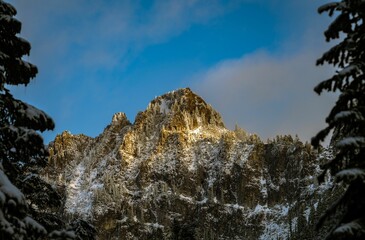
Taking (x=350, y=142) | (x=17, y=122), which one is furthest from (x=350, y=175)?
(x=17, y=122)

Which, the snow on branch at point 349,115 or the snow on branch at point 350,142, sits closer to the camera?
the snow on branch at point 350,142

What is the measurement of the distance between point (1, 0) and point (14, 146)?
3.54m

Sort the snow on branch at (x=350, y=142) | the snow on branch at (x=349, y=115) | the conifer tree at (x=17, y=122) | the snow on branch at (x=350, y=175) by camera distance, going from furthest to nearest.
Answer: the conifer tree at (x=17, y=122) → the snow on branch at (x=349, y=115) → the snow on branch at (x=350, y=142) → the snow on branch at (x=350, y=175)

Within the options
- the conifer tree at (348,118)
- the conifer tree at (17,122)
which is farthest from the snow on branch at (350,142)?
the conifer tree at (17,122)

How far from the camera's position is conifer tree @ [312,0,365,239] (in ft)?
32.3

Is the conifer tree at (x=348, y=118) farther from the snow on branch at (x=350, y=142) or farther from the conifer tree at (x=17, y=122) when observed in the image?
the conifer tree at (x=17, y=122)

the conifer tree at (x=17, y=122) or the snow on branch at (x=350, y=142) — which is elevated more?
the conifer tree at (x=17, y=122)

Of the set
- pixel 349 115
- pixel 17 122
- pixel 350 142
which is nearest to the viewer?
pixel 350 142

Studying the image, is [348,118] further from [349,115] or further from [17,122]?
A: [17,122]

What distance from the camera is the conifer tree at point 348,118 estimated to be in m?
9.84

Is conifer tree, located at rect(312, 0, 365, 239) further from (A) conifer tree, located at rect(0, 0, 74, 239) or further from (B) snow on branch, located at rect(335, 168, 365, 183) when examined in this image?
(A) conifer tree, located at rect(0, 0, 74, 239)

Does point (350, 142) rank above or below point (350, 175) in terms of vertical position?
above

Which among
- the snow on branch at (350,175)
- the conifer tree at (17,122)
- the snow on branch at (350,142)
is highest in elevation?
the conifer tree at (17,122)

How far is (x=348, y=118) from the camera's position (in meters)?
10.2
